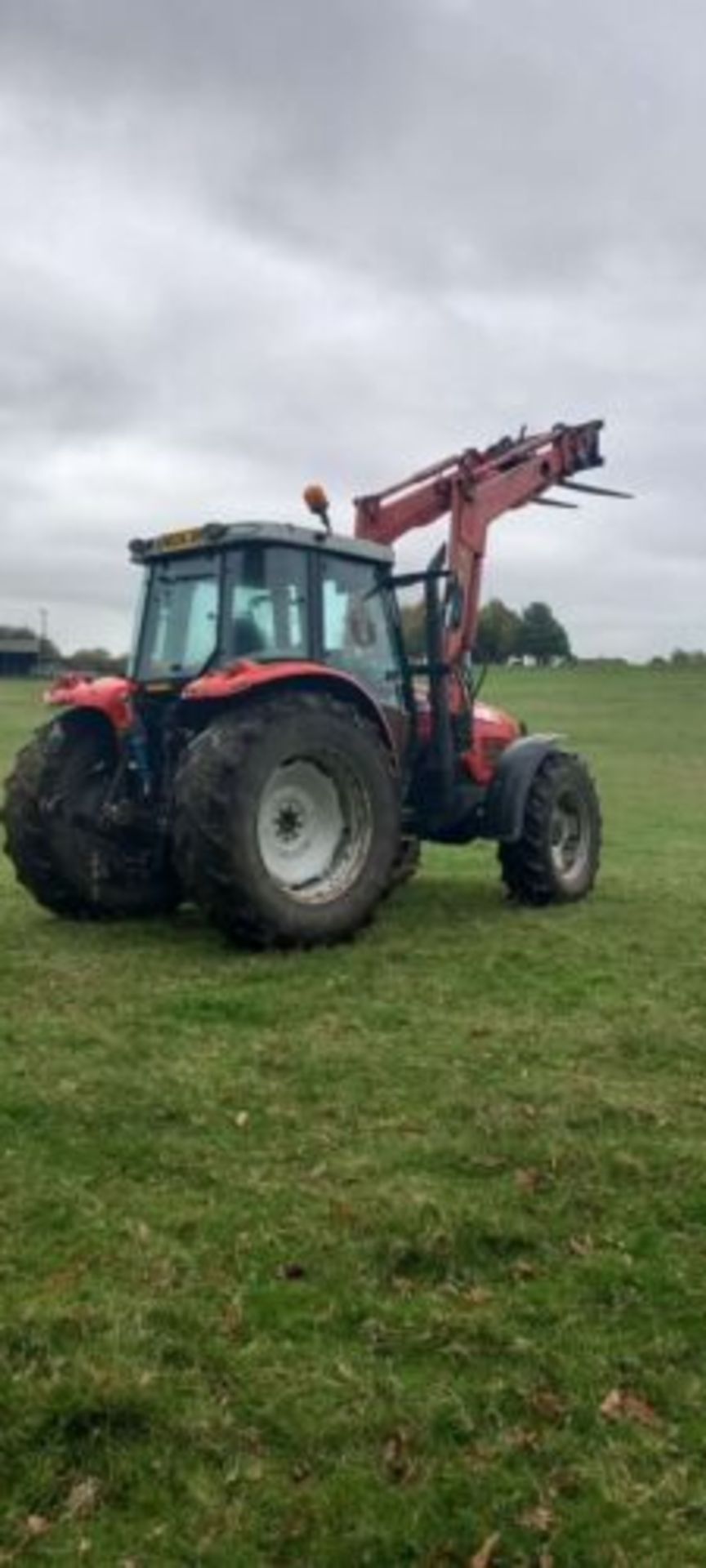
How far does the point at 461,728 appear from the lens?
11531 mm

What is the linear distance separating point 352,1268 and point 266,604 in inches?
236

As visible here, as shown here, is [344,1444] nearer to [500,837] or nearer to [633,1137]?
[633,1137]

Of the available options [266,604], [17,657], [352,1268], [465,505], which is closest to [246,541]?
[266,604]

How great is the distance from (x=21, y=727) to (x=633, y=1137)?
1651 inches

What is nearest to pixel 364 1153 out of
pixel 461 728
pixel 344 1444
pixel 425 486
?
pixel 344 1444

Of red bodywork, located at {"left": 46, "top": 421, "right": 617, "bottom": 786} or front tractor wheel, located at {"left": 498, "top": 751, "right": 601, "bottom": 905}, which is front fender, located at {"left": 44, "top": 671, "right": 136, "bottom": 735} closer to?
red bodywork, located at {"left": 46, "top": 421, "right": 617, "bottom": 786}

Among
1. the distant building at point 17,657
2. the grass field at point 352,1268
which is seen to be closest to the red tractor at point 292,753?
the grass field at point 352,1268

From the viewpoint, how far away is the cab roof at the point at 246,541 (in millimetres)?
9969

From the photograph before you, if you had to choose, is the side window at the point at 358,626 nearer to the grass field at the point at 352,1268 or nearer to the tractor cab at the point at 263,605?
the tractor cab at the point at 263,605

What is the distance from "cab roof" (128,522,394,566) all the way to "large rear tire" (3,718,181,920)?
4.19 ft

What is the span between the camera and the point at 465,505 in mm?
12281

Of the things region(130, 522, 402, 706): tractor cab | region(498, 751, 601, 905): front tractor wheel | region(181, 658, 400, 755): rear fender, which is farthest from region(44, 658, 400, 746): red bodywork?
region(498, 751, 601, 905): front tractor wheel

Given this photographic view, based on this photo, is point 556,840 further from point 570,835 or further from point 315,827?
point 315,827

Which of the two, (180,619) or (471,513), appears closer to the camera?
Answer: (180,619)
